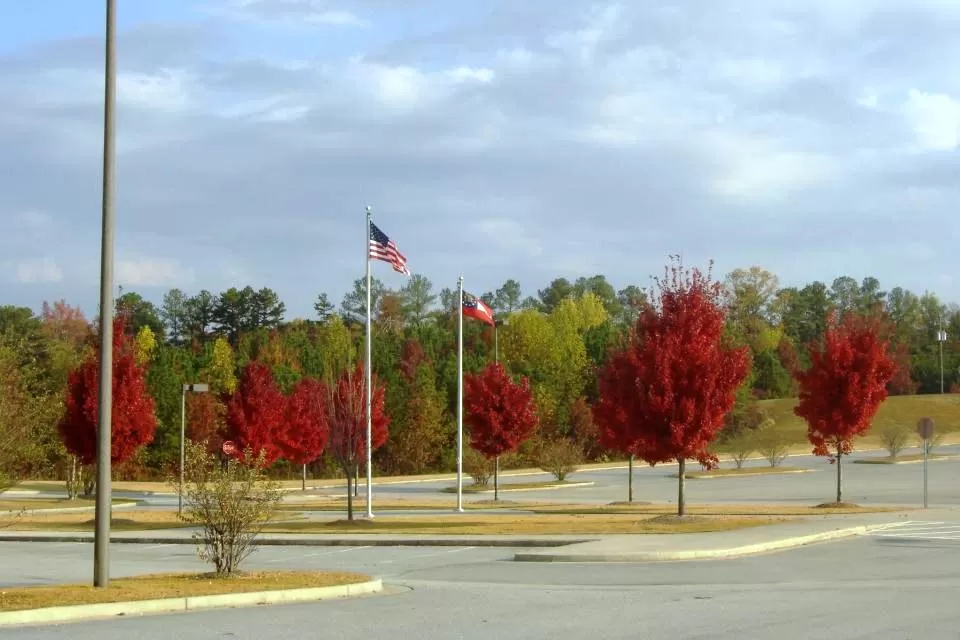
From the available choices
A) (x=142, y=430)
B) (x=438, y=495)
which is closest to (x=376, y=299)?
(x=438, y=495)

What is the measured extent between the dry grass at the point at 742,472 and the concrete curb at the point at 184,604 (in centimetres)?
4567

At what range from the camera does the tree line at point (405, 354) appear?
6231cm

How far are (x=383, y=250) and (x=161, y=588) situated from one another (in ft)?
62.1

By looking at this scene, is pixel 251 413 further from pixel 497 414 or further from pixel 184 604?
pixel 184 604

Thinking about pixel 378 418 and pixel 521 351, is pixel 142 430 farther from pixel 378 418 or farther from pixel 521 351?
pixel 521 351

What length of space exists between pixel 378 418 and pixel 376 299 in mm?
92974

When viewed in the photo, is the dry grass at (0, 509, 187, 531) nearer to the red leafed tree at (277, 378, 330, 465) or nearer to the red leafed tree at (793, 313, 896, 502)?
the red leafed tree at (277, 378, 330, 465)

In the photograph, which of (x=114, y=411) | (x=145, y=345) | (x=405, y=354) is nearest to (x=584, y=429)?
(x=405, y=354)

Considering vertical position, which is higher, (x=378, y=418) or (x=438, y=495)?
(x=378, y=418)

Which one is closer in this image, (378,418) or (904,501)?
(904,501)

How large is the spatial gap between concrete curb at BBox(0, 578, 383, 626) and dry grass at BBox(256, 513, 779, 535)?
1130 centimetres

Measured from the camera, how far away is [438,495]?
5266 centimetres

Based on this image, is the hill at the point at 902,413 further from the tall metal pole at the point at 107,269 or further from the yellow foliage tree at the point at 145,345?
the tall metal pole at the point at 107,269

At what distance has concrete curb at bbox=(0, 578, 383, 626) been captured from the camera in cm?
1345
